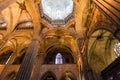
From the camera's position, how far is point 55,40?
57.8ft

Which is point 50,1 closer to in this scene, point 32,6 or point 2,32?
point 32,6

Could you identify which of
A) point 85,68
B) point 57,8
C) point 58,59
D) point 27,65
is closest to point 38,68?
point 58,59

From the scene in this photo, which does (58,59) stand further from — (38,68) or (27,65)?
(27,65)

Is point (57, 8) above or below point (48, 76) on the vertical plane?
above

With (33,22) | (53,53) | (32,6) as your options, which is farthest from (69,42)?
(32,6)

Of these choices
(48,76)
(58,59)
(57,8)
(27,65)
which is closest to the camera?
(27,65)

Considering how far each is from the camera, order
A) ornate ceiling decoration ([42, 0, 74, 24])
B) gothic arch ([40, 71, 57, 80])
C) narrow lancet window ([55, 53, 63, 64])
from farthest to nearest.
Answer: narrow lancet window ([55, 53, 63, 64]) < ornate ceiling decoration ([42, 0, 74, 24]) < gothic arch ([40, 71, 57, 80])

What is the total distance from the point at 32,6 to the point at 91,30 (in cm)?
620

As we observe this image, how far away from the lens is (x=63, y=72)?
48.1 feet

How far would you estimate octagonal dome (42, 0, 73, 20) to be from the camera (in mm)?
16328

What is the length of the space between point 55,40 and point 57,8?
4263mm

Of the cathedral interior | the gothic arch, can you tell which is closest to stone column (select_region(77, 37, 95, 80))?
the cathedral interior

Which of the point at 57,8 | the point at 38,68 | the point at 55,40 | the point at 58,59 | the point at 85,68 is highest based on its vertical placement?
the point at 57,8

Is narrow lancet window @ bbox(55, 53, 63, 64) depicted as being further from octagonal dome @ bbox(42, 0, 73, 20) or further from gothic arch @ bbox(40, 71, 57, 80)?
octagonal dome @ bbox(42, 0, 73, 20)
